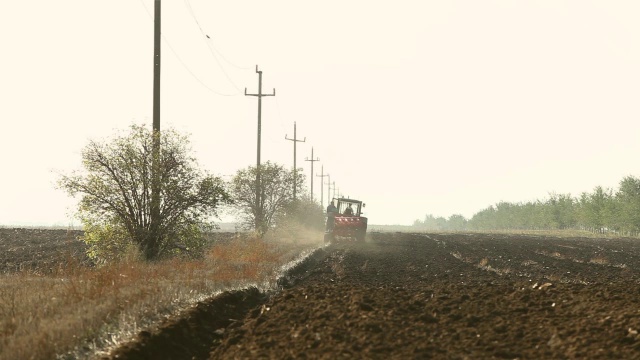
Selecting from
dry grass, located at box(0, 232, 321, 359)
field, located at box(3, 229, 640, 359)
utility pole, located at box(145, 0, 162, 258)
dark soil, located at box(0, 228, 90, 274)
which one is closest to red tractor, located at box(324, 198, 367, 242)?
dark soil, located at box(0, 228, 90, 274)

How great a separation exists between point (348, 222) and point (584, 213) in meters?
56.0

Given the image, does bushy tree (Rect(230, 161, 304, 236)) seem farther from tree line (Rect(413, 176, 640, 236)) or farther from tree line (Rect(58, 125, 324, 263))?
tree line (Rect(413, 176, 640, 236))

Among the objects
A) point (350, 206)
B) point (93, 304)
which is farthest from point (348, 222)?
point (93, 304)

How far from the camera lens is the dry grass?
839 centimetres

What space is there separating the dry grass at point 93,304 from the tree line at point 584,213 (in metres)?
65.6

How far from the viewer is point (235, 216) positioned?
150 feet

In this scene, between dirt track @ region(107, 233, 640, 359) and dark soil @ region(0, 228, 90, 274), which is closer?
dirt track @ region(107, 233, 640, 359)

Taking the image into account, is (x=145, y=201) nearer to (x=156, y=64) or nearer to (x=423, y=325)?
(x=156, y=64)

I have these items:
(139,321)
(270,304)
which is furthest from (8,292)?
(270,304)

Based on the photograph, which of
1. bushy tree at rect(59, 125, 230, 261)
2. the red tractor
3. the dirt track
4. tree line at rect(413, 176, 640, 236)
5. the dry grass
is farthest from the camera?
tree line at rect(413, 176, 640, 236)

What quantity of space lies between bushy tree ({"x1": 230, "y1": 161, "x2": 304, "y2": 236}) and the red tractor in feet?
16.2

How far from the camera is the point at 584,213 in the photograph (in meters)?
86.6

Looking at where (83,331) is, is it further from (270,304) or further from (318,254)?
(318,254)

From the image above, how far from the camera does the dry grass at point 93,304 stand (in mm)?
8391
